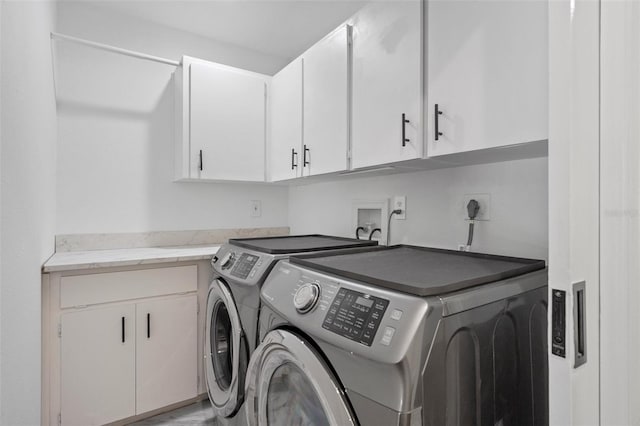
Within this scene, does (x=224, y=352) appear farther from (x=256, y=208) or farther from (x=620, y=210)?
(x=620, y=210)

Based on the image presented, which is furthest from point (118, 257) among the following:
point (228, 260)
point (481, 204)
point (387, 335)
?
point (481, 204)

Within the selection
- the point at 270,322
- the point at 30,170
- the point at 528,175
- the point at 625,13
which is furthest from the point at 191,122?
the point at 625,13

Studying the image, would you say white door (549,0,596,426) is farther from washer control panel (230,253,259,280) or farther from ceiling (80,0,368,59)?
ceiling (80,0,368,59)

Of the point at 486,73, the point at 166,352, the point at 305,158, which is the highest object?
the point at 486,73

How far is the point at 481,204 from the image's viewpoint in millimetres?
1487

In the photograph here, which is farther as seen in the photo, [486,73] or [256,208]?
[256,208]

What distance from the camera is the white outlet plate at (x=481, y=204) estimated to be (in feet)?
4.80

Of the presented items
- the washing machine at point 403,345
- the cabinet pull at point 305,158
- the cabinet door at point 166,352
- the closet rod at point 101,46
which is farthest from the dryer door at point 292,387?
the closet rod at point 101,46

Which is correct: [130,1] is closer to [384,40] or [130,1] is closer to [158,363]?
[384,40]

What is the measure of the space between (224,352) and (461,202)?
4.64 feet

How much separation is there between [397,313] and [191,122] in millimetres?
1949

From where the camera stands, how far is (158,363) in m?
1.96

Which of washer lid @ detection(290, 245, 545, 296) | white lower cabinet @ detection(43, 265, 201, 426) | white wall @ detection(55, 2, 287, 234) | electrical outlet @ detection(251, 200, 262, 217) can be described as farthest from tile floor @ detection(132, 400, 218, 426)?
electrical outlet @ detection(251, 200, 262, 217)

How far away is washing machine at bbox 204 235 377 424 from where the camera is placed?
55.4 inches
